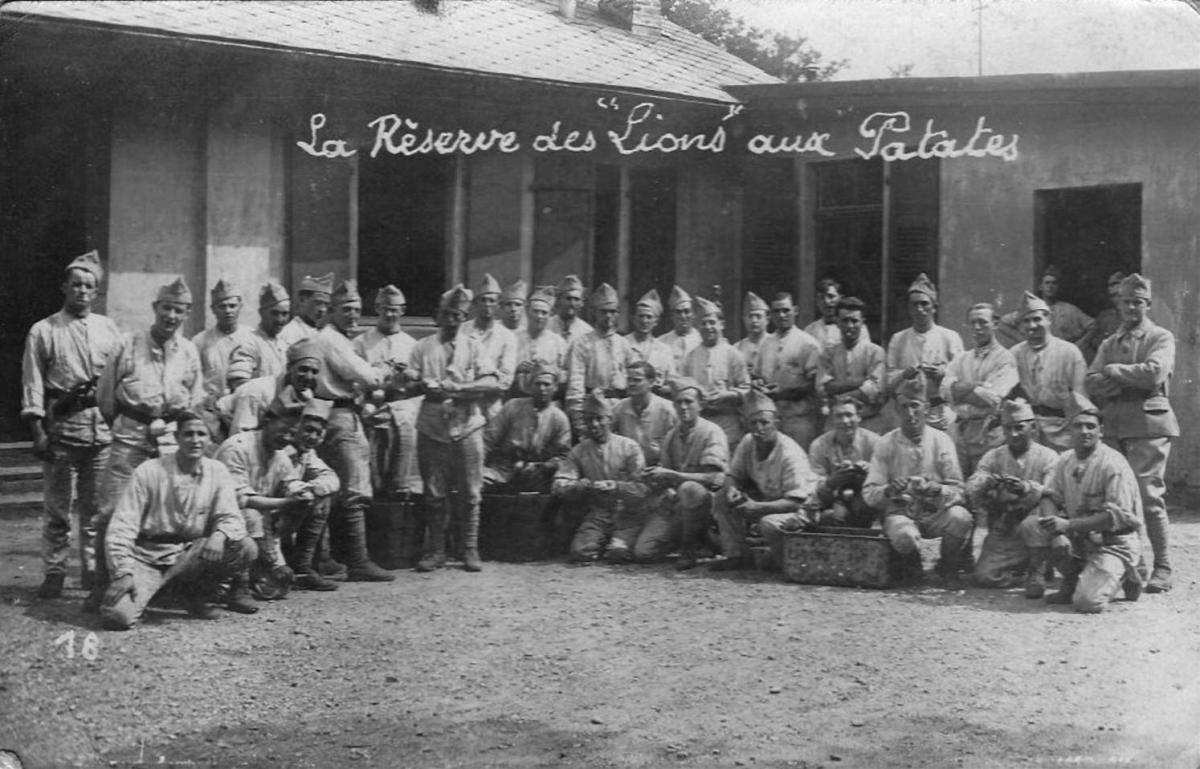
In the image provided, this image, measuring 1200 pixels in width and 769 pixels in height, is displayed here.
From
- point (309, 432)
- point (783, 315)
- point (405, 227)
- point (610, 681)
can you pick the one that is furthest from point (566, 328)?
point (610, 681)

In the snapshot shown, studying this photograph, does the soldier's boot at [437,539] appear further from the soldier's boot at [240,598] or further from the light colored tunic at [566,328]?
the light colored tunic at [566,328]

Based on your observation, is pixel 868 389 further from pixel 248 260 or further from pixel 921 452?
pixel 248 260

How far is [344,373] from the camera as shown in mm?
7539

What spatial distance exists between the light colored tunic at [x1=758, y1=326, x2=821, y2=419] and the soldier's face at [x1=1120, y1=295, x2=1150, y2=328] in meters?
2.25

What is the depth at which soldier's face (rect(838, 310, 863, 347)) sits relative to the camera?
28.8 feet

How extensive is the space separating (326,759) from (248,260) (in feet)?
19.6

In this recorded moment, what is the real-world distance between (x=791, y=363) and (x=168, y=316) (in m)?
4.57

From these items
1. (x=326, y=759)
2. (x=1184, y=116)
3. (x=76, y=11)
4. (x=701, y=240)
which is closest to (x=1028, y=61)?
(x=1184, y=116)

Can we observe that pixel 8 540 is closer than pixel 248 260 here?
Yes

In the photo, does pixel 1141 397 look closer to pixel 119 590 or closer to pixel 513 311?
pixel 513 311

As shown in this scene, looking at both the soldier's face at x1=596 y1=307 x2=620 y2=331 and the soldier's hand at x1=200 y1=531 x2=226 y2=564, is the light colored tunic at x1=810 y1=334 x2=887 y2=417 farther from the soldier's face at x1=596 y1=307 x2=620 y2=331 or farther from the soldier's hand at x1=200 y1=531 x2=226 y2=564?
the soldier's hand at x1=200 y1=531 x2=226 y2=564

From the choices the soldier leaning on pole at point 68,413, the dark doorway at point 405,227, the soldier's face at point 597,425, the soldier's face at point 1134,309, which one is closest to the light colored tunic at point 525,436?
the soldier's face at point 597,425

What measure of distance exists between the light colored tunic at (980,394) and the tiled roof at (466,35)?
417 centimetres

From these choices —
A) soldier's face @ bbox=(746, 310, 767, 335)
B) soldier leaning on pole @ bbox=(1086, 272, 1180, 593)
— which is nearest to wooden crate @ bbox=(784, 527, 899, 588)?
soldier leaning on pole @ bbox=(1086, 272, 1180, 593)
